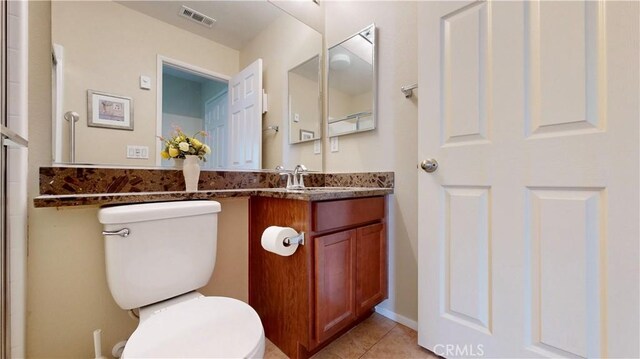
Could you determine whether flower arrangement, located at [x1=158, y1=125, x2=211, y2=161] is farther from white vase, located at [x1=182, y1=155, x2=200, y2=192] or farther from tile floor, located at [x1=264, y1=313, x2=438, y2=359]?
tile floor, located at [x1=264, y1=313, x2=438, y2=359]

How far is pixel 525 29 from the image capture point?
0.94 metres

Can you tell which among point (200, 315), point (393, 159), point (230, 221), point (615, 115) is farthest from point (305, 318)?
point (615, 115)

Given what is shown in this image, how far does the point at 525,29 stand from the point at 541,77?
0.64 feet

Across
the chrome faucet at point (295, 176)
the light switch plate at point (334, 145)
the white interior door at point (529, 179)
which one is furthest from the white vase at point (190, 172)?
the white interior door at point (529, 179)

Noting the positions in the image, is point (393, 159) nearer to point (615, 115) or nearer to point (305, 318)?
point (615, 115)

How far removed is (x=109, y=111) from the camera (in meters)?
1.11

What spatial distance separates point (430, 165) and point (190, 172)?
1.13m

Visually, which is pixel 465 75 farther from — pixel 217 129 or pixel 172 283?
pixel 172 283

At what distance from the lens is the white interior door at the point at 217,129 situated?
4.59ft

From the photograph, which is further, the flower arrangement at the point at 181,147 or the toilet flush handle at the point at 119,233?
the flower arrangement at the point at 181,147

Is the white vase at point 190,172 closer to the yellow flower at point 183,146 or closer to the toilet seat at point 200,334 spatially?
the yellow flower at point 183,146

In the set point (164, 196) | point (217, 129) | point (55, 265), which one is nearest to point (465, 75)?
point (217, 129)

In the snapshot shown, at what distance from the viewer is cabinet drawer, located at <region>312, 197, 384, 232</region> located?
1.08m

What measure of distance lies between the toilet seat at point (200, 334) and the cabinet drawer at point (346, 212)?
433 millimetres
